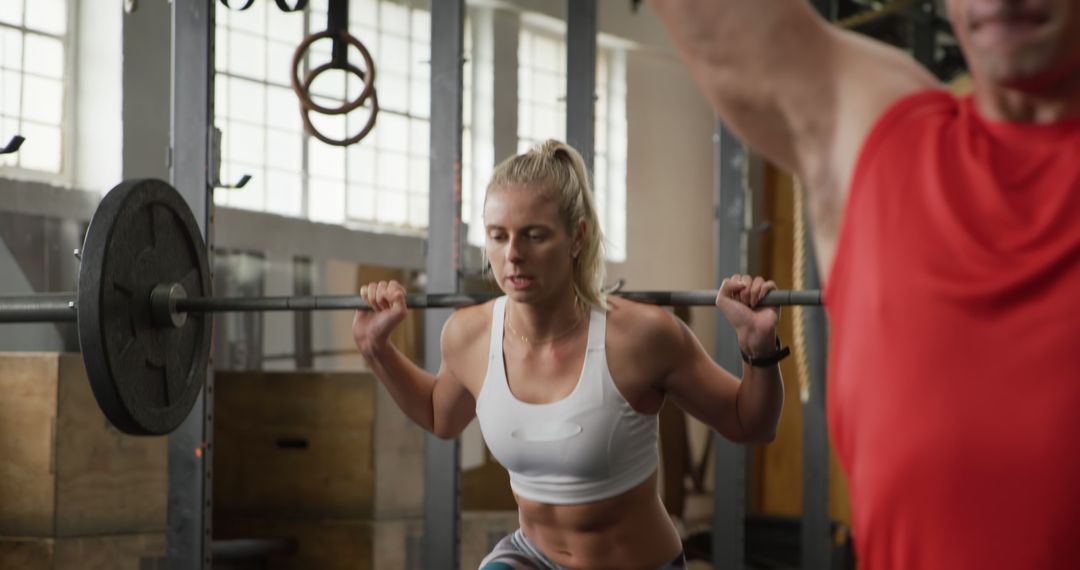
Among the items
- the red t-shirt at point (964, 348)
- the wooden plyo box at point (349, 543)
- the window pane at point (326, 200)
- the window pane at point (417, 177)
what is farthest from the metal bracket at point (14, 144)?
the window pane at point (417, 177)

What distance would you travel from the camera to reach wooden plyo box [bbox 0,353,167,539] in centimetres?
366

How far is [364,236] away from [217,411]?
2014mm

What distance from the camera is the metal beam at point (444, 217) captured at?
3590 millimetres

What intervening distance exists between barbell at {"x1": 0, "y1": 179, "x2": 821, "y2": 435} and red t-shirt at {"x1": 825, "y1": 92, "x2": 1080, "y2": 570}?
1.56 meters

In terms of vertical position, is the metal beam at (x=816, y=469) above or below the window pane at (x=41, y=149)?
below

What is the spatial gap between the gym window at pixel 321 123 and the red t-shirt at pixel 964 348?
5037 mm

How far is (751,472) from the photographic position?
8.56 metres

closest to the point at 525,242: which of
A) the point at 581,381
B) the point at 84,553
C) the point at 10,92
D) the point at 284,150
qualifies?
the point at 581,381

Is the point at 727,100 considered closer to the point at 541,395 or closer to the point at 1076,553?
the point at 1076,553

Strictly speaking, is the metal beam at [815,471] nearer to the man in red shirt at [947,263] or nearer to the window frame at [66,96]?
the window frame at [66,96]

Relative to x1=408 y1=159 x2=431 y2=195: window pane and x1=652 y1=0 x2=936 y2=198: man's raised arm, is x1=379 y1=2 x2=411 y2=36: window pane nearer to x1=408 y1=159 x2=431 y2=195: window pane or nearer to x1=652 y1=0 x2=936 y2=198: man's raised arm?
x1=408 y1=159 x2=431 y2=195: window pane

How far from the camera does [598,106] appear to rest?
823 cm

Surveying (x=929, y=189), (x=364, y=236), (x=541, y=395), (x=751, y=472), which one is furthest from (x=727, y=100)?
(x=751, y=472)

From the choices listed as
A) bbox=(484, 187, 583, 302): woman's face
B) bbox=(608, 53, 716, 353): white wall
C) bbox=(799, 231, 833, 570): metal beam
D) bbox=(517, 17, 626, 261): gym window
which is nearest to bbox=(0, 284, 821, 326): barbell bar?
bbox=(484, 187, 583, 302): woman's face
